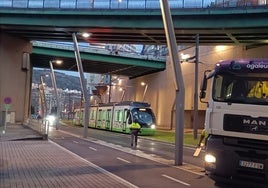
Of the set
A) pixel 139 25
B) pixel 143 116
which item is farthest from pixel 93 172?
pixel 139 25

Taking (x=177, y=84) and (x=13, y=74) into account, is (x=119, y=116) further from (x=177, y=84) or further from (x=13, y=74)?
(x=177, y=84)

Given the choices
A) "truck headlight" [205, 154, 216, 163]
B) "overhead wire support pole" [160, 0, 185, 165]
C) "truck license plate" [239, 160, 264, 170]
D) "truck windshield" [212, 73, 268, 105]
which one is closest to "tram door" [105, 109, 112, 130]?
"overhead wire support pole" [160, 0, 185, 165]

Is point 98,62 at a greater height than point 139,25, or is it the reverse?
point 139,25

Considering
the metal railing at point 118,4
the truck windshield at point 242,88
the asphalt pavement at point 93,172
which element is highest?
the metal railing at point 118,4

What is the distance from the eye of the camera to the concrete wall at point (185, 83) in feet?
183

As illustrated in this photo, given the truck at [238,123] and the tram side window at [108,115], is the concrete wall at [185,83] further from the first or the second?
the truck at [238,123]

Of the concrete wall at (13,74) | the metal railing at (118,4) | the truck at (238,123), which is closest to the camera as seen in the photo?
the truck at (238,123)

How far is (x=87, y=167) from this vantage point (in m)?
15.9

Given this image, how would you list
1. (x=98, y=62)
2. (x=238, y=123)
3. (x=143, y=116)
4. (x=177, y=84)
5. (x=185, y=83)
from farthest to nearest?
1. (x=98, y=62)
2. (x=185, y=83)
3. (x=143, y=116)
4. (x=177, y=84)
5. (x=238, y=123)

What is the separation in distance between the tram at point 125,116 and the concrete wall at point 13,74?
37.9 feet

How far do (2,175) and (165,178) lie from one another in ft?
15.5

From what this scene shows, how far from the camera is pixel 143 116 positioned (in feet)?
150

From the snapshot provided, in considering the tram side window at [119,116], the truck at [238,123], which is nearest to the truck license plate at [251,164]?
the truck at [238,123]

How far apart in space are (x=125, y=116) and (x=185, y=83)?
75.6 feet
